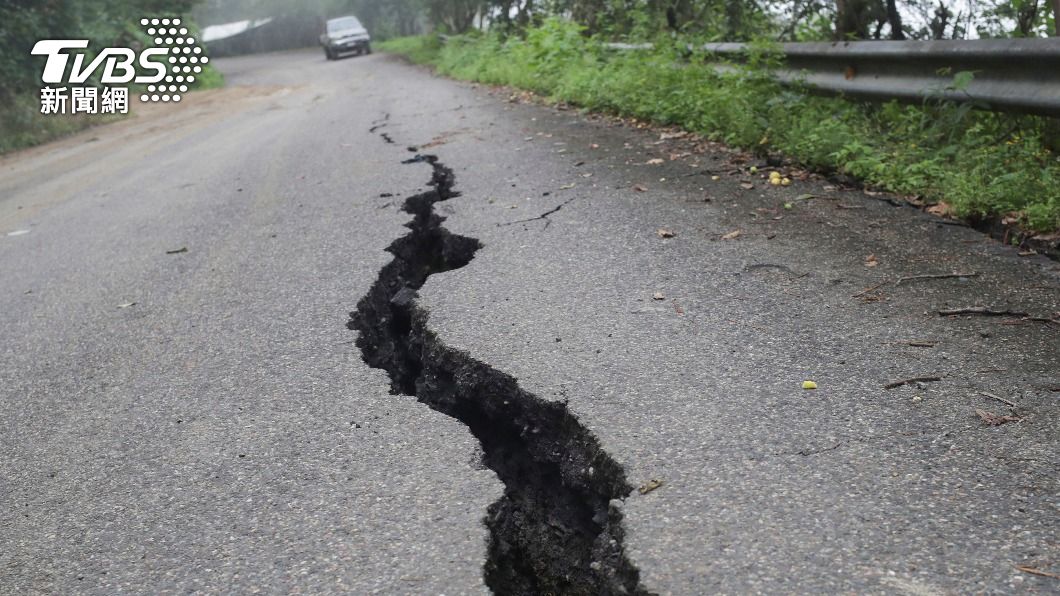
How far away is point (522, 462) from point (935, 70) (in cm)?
342

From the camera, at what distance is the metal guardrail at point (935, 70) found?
12.5 feet

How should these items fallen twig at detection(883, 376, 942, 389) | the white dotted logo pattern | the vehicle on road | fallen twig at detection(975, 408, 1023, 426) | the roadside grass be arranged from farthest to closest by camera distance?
1. the vehicle on road
2. the white dotted logo pattern
3. the roadside grass
4. fallen twig at detection(883, 376, 942, 389)
5. fallen twig at detection(975, 408, 1023, 426)

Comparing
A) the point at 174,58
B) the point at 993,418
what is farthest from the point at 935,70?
the point at 174,58

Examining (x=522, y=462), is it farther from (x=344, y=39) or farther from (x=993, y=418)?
(x=344, y=39)

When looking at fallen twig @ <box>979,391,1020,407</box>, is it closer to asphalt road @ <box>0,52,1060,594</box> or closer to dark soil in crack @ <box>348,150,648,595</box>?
asphalt road @ <box>0,52,1060,594</box>

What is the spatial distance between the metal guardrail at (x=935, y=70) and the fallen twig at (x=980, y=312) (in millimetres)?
1423

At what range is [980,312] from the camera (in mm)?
2762

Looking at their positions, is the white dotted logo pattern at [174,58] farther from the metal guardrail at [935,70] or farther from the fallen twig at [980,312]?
the fallen twig at [980,312]

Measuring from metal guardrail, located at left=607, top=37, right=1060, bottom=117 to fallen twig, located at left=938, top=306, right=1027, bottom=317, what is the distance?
142cm

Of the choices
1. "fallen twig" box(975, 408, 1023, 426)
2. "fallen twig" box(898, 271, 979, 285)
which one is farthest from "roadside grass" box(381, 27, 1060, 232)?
"fallen twig" box(975, 408, 1023, 426)

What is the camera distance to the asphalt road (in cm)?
179

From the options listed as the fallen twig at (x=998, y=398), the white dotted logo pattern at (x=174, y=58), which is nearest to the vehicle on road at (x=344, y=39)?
the white dotted logo pattern at (x=174, y=58)

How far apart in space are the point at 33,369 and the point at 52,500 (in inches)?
45.3

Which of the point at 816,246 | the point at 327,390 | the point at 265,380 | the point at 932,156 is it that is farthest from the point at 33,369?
the point at 932,156
